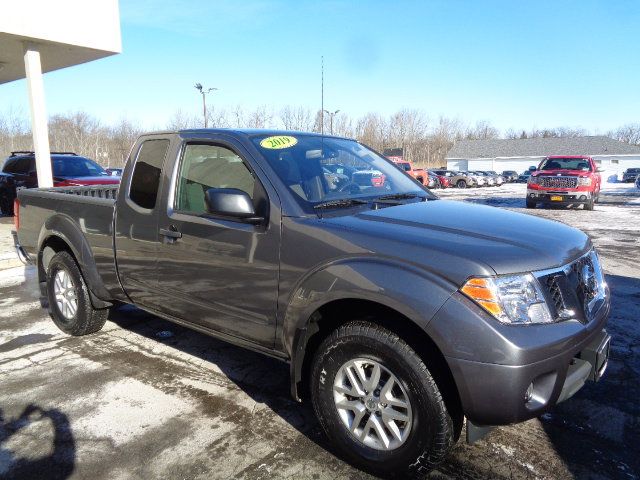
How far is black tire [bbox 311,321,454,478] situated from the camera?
2287 millimetres

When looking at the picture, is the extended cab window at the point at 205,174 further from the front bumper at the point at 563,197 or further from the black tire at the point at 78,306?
the front bumper at the point at 563,197

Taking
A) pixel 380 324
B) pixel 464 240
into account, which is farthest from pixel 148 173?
pixel 464 240

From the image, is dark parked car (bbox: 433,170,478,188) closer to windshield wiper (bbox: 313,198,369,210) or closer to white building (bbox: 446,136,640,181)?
white building (bbox: 446,136,640,181)

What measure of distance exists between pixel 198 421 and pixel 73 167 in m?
11.2

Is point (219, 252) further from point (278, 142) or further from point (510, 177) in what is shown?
point (510, 177)

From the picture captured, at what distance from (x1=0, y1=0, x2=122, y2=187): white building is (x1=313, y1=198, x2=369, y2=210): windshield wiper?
9659 mm

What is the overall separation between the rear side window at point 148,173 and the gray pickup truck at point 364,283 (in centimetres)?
2

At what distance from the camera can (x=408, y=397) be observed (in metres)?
2.35

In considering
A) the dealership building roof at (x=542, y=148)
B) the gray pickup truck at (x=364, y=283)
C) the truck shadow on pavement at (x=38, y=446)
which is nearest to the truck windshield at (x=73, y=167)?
the gray pickup truck at (x=364, y=283)

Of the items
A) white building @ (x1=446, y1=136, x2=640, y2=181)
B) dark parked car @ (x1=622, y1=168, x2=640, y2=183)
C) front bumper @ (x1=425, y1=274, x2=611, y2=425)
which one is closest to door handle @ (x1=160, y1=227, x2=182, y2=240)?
front bumper @ (x1=425, y1=274, x2=611, y2=425)

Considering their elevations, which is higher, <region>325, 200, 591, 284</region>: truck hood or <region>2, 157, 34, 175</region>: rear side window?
<region>2, 157, 34, 175</region>: rear side window

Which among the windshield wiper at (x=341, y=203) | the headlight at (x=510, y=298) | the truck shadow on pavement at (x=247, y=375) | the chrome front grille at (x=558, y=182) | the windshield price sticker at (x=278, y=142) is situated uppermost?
the windshield price sticker at (x=278, y=142)

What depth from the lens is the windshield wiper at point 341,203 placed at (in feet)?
9.64

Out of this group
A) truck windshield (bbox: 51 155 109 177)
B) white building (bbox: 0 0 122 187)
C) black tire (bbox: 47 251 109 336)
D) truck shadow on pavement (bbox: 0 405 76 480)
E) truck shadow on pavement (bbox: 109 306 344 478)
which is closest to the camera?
truck shadow on pavement (bbox: 0 405 76 480)
